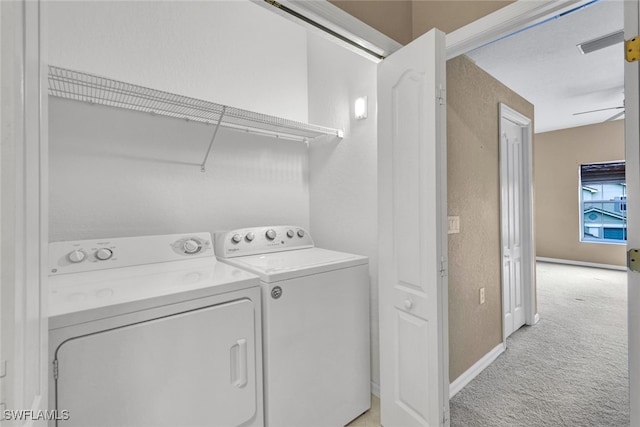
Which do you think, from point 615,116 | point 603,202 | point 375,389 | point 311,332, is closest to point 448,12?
point 311,332

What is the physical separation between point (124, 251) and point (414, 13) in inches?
84.4

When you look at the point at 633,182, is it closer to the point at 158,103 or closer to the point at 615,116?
the point at 158,103

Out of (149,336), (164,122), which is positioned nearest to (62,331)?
(149,336)

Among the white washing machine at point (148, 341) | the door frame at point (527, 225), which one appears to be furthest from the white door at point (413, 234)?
the door frame at point (527, 225)

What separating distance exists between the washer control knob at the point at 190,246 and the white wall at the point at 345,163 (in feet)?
3.29

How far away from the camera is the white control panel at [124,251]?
1.41 m

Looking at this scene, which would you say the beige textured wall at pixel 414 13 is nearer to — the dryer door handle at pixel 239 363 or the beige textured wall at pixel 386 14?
the beige textured wall at pixel 386 14

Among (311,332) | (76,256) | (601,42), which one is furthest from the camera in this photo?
(601,42)

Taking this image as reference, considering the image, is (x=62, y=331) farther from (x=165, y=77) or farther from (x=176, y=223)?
(x=165, y=77)

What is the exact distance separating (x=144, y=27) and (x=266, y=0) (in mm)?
1143

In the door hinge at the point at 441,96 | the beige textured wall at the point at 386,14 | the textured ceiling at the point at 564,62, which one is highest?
the textured ceiling at the point at 564,62

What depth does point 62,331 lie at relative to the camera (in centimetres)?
94

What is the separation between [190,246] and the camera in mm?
1779

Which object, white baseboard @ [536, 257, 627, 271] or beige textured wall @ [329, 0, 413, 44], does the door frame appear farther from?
white baseboard @ [536, 257, 627, 271]
